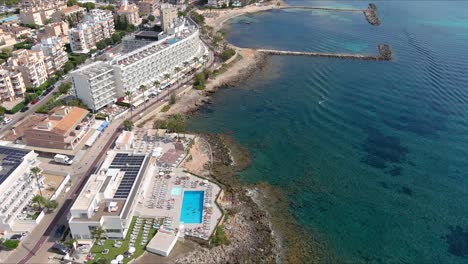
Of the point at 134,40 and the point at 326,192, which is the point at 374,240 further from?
the point at 134,40

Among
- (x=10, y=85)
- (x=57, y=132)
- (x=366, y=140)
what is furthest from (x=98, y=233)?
(x=10, y=85)

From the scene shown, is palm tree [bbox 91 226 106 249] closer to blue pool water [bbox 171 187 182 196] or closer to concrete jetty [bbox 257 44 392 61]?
blue pool water [bbox 171 187 182 196]

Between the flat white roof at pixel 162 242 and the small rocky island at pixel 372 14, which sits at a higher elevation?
Result: the small rocky island at pixel 372 14

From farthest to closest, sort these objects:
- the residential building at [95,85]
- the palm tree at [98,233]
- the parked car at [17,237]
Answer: the residential building at [95,85]
the parked car at [17,237]
the palm tree at [98,233]

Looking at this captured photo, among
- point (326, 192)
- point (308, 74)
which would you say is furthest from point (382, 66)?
point (326, 192)

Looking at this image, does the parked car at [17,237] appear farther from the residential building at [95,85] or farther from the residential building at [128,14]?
the residential building at [128,14]

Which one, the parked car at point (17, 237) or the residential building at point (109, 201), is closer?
the residential building at point (109, 201)

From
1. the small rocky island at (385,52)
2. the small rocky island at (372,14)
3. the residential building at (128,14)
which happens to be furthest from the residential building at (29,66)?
the small rocky island at (372,14)
